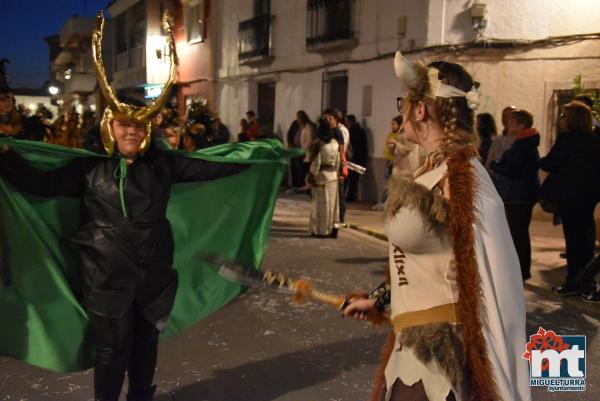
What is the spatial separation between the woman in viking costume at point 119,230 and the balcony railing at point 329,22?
13101 mm

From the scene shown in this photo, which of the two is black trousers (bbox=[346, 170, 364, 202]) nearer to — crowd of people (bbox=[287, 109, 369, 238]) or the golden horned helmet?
crowd of people (bbox=[287, 109, 369, 238])

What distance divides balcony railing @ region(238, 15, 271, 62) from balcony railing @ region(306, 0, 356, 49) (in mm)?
2326

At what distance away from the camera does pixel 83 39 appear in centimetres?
4506

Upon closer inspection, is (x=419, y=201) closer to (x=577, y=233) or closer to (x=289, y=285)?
(x=289, y=285)

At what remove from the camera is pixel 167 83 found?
12.3 ft

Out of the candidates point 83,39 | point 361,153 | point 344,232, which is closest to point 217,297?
point 344,232

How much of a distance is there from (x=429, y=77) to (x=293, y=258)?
661 centimetres

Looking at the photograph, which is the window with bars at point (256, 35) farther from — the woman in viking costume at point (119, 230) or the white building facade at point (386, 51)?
the woman in viking costume at point (119, 230)

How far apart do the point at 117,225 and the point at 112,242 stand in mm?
89

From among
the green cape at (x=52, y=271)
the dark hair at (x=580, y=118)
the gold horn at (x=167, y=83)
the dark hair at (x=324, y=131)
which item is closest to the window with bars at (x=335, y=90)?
the dark hair at (x=324, y=131)

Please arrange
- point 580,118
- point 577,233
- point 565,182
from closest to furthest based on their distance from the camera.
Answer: point 580,118, point 565,182, point 577,233

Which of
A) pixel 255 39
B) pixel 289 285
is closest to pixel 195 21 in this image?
pixel 255 39

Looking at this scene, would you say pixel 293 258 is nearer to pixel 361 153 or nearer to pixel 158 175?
pixel 158 175

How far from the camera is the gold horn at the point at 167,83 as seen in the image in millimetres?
3469
